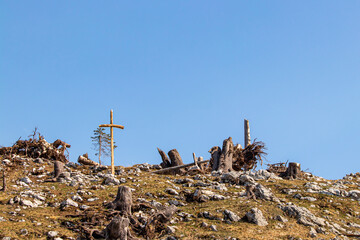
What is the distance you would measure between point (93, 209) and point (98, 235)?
222 cm

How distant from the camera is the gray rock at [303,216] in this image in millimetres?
13774

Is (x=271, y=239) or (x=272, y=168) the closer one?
(x=271, y=239)

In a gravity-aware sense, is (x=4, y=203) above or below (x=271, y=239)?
above

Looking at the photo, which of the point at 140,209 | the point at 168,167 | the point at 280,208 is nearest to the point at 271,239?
the point at 280,208

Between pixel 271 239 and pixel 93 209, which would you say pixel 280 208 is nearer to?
pixel 271 239

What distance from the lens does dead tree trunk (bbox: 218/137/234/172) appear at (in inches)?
993

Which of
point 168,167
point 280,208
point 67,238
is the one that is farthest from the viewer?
point 168,167

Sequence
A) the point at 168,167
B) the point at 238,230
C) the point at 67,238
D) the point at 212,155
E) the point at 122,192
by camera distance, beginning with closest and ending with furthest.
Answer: the point at 67,238
the point at 238,230
the point at 122,192
the point at 168,167
the point at 212,155

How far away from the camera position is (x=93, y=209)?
13484 mm

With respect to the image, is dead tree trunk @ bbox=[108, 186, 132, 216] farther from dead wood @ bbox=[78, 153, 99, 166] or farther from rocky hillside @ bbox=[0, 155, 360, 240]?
dead wood @ bbox=[78, 153, 99, 166]

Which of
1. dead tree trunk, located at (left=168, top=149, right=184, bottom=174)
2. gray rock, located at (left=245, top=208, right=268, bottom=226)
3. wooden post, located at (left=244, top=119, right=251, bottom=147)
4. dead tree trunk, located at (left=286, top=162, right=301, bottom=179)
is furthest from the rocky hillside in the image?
wooden post, located at (left=244, top=119, right=251, bottom=147)

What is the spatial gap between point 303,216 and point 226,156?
456 inches

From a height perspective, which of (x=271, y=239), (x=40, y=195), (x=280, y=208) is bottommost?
(x=271, y=239)

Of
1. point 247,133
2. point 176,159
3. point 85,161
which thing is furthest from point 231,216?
point 247,133
